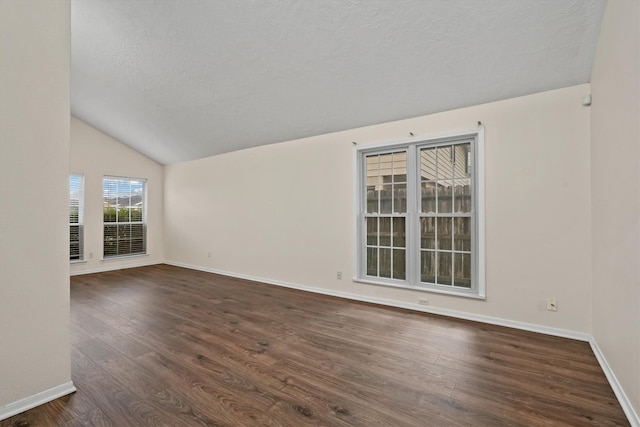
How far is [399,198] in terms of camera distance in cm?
396

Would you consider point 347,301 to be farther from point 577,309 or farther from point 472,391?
point 577,309

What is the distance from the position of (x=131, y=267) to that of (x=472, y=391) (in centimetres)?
697

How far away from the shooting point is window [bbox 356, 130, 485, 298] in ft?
11.2

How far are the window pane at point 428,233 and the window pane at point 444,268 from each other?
157 millimetres

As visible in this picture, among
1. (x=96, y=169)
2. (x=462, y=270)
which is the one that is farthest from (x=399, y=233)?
(x=96, y=169)

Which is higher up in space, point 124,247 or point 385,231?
point 385,231

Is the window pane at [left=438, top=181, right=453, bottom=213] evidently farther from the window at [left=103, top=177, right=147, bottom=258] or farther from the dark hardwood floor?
the window at [left=103, top=177, right=147, bottom=258]

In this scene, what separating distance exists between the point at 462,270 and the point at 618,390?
1674mm

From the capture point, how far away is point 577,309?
2.79 meters

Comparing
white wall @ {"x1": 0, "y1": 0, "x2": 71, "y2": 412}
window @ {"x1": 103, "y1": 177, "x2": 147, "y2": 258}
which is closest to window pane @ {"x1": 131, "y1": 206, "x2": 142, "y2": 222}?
window @ {"x1": 103, "y1": 177, "x2": 147, "y2": 258}

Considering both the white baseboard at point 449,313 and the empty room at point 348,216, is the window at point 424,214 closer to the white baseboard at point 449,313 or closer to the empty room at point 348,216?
the empty room at point 348,216

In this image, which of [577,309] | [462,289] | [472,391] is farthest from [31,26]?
[577,309]

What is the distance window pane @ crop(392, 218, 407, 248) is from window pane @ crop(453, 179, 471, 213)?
695 mm

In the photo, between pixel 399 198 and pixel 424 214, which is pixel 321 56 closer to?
pixel 399 198
